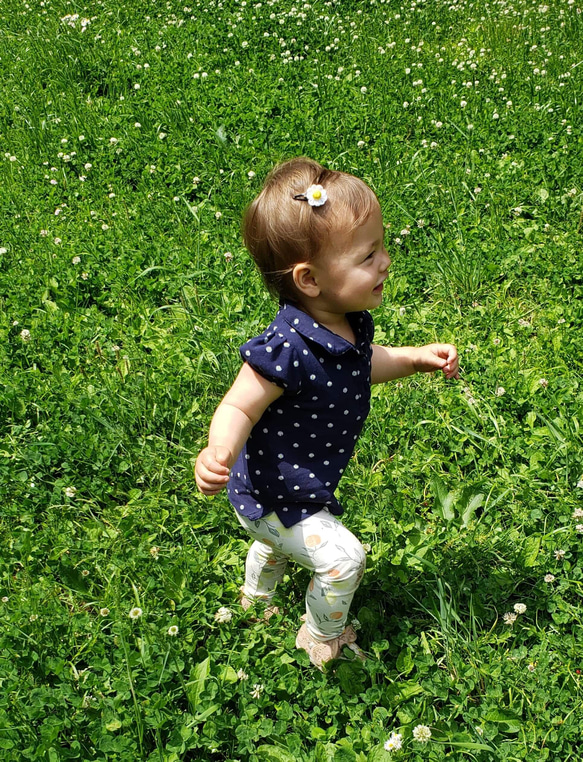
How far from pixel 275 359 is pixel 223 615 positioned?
3.68 ft

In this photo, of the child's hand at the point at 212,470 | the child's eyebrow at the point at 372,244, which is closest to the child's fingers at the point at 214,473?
the child's hand at the point at 212,470

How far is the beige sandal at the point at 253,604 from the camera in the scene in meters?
2.98

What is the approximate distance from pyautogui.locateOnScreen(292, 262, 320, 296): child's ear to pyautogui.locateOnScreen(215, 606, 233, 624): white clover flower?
127 cm

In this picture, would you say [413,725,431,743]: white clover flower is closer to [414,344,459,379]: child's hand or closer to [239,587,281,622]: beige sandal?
[239,587,281,622]: beige sandal

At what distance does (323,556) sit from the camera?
2.45 metres

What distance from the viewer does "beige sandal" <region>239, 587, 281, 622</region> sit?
298 cm

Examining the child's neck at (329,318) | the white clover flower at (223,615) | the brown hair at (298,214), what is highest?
the brown hair at (298,214)

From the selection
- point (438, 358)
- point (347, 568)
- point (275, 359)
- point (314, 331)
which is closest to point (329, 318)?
point (314, 331)

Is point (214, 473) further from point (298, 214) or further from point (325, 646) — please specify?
point (325, 646)

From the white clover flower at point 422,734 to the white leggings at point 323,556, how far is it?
41cm

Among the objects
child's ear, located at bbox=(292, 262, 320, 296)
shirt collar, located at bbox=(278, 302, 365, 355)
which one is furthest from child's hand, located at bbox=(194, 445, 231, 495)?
child's ear, located at bbox=(292, 262, 320, 296)

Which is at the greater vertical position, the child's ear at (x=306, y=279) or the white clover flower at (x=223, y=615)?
the child's ear at (x=306, y=279)

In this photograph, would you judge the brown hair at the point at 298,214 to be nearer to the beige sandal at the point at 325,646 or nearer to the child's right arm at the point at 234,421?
the child's right arm at the point at 234,421

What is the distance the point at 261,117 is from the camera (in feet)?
19.4
